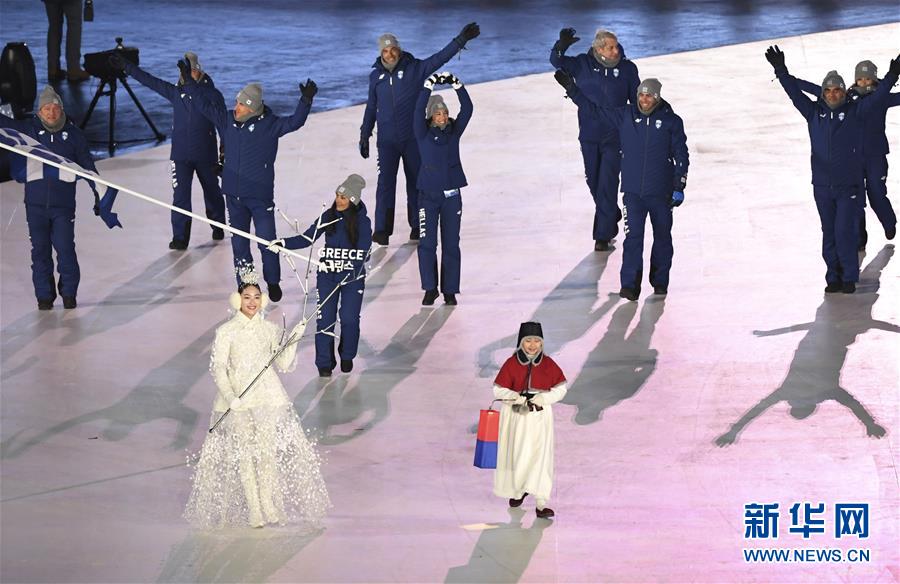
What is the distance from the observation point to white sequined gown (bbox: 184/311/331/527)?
970cm

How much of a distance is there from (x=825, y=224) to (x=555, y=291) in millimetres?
2351

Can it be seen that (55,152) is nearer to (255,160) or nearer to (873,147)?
(255,160)

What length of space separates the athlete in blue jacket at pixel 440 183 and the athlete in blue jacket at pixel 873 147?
119 inches

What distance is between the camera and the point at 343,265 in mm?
12242

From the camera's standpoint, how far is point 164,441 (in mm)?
11297

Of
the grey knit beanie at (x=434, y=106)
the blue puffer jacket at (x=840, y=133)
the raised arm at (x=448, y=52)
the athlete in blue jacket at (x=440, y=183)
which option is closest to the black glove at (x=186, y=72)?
the raised arm at (x=448, y=52)

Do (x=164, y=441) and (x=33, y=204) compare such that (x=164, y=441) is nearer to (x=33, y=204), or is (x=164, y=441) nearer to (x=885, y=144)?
(x=33, y=204)

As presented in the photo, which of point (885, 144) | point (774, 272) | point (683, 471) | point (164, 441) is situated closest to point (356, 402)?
point (164, 441)

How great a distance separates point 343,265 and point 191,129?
12.8ft

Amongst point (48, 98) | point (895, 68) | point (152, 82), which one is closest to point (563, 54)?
point (895, 68)

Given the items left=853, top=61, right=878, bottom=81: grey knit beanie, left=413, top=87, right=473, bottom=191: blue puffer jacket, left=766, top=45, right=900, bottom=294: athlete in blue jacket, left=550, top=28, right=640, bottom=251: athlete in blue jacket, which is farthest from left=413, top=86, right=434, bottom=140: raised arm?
left=853, top=61, right=878, bottom=81: grey knit beanie

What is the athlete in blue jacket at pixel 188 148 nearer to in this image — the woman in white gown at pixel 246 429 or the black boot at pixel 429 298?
the black boot at pixel 429 298

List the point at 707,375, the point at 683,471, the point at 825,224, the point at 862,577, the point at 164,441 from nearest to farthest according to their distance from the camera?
the point at 862,577, the point at 683,471, the point at 164,441, the point at 707,375, the point at 825,224

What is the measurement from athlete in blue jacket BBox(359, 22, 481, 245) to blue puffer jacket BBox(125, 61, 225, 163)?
4.62 feet
